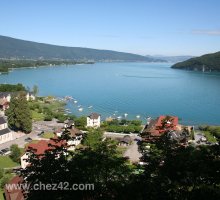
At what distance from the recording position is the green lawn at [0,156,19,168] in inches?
561

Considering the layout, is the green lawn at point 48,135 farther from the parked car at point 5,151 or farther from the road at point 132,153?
the road at point 132,153

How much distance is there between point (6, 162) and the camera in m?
14.7

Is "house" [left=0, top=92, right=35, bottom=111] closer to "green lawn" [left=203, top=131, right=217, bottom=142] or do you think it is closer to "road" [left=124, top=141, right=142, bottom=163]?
"road" [left=124, top=141, right=142, bottom=163]

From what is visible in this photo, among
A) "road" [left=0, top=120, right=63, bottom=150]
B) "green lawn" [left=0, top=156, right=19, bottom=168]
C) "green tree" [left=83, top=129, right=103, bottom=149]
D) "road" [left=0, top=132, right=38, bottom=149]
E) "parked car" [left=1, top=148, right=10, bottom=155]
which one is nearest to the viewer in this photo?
"green tree" [left=83, top=129, right=103, bottom=149]

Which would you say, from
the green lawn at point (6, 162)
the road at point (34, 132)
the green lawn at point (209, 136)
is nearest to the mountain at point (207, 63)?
the green lawn at point (209, 136)

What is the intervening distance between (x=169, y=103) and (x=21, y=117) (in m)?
20.3

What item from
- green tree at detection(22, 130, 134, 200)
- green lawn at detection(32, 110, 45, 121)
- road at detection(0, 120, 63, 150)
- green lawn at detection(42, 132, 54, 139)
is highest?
green tree at detection(22, 130, 134, 200)

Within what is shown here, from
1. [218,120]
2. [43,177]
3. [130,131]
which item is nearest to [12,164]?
[130,131]

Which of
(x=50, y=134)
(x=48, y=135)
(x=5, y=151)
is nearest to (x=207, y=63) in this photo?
(x=50, y=134)

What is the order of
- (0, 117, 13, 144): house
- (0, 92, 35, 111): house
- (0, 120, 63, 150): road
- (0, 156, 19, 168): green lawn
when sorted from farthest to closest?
(0, 92, 35, 111): house < (0, 117, 13, 144): house < (0, 120, 63, 150): road < (0, 156, 19, 168): green lawn

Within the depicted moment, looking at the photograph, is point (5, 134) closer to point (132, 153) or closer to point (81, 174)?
point (132, 153)

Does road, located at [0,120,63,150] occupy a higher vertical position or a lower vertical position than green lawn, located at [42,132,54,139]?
lower

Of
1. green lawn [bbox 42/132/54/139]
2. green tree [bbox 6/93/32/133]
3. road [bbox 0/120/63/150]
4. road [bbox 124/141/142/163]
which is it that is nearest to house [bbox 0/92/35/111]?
road [bbox 0/120/63/150]

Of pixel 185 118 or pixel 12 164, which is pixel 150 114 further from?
pixel 12 164
